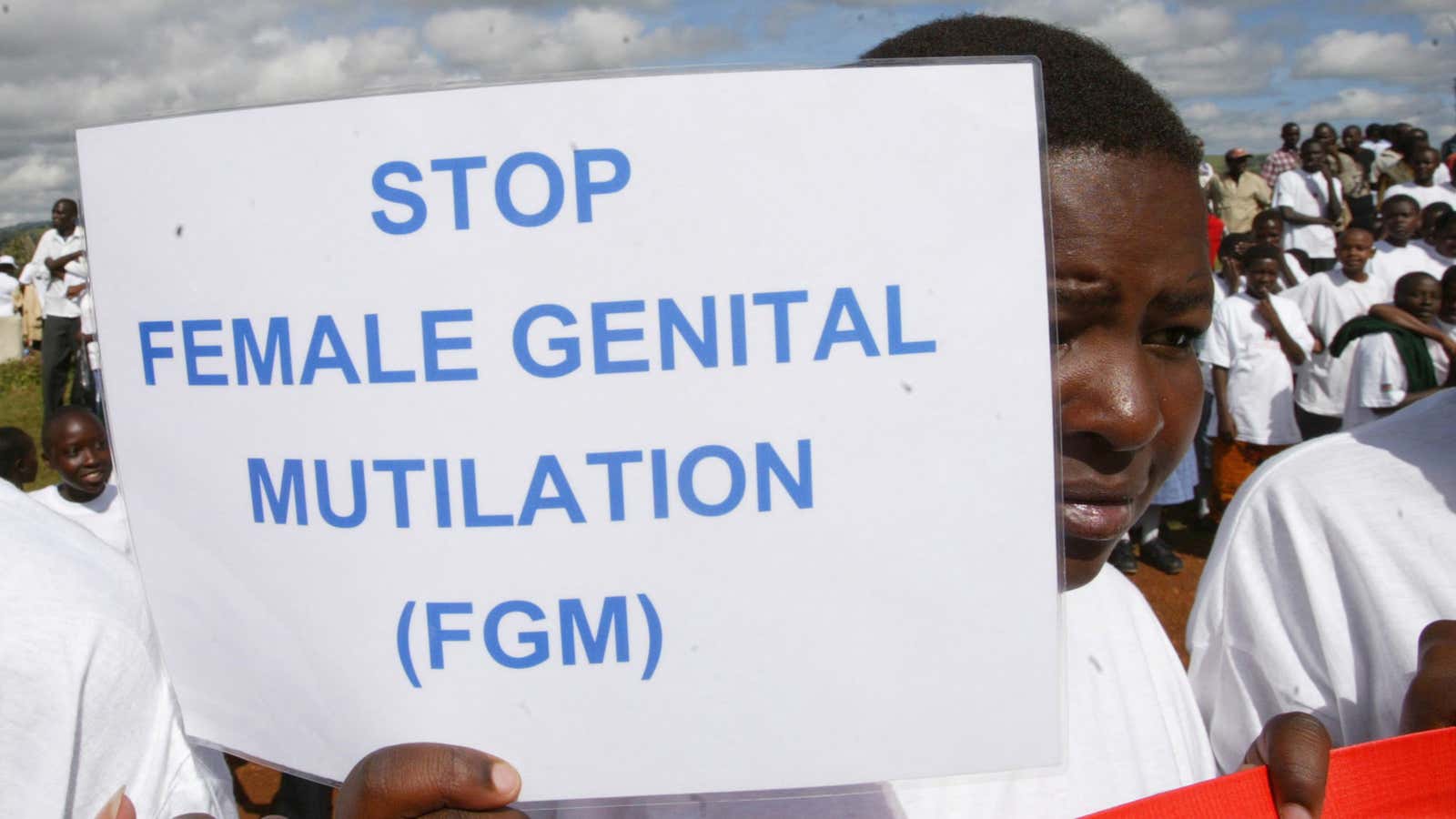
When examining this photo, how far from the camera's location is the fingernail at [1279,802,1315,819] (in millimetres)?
951

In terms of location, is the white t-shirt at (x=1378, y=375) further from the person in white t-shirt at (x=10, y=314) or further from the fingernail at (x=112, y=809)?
the person in white t-shirt at (x=10, y=314)

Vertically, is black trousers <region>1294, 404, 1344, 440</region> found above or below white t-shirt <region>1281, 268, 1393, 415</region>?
below

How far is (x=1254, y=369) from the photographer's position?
5.78m

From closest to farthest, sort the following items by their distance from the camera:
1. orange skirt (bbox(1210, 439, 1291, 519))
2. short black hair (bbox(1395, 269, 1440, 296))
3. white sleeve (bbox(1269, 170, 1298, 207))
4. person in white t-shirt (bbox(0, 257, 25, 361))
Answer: short black hair (bbox(1395, 269, 1440, 296))
orange skirt (bbox(1210, 439, 1291, 519))
white sleeve (bbox(1269, 170, 1298, 207))
person in white t-shirt (bbox(0, 257, 25, 361))

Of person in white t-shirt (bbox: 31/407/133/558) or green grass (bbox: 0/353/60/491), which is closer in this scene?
person in white t-shirt (bbox: 31/407/133/558)

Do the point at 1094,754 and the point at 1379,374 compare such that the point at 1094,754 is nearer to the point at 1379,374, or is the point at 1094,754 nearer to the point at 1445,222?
the point at 1379,374

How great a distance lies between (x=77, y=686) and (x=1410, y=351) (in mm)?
5365

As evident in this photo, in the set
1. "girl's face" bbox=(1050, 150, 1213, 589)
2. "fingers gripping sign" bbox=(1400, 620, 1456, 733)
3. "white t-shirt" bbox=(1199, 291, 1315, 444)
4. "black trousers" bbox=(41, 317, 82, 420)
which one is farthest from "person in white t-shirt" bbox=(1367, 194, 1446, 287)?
"black trousers" bbox=(41, 317, 82, 420)

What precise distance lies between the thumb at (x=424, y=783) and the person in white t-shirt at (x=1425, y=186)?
9.40m

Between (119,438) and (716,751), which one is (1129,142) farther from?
(119,438)

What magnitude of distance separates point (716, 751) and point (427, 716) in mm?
239

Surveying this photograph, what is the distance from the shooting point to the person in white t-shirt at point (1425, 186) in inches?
333

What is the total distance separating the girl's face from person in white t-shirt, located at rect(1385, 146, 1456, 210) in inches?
349

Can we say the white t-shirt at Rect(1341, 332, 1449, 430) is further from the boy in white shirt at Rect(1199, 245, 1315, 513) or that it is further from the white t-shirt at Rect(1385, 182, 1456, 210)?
the white t-shirt at Rect(1385, 182, 1456, 210)
